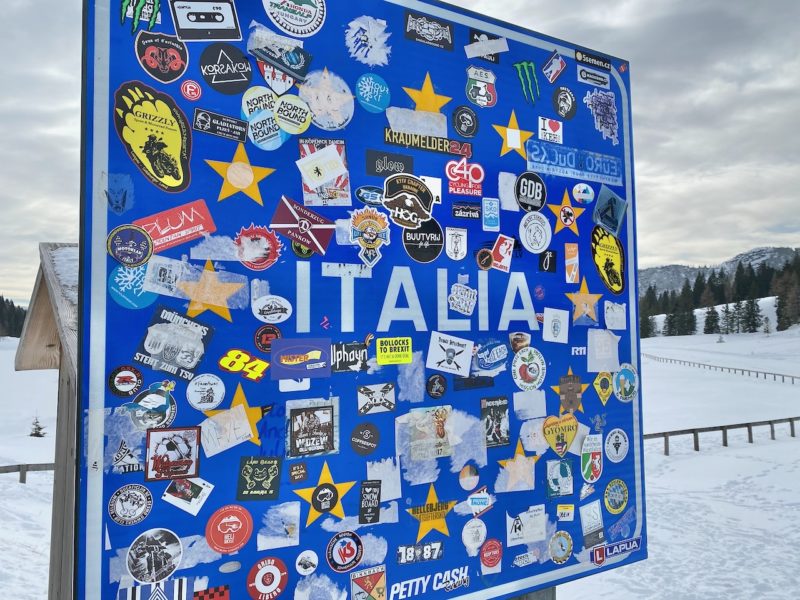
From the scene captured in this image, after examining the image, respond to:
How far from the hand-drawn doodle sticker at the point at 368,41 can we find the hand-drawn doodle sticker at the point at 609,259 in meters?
1.23

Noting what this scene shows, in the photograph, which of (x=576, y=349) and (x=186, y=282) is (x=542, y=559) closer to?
(x=576, y=349)

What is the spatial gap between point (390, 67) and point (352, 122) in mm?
279

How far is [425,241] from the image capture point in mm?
2127

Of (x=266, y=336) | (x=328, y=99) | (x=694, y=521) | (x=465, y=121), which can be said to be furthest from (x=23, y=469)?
(x=694, y=521)

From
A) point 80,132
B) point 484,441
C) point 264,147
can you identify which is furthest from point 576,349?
point 80,132

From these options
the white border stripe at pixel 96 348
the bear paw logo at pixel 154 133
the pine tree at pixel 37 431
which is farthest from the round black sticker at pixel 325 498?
the pine tree at pixel 37 431

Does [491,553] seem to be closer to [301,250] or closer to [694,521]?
[301,250]

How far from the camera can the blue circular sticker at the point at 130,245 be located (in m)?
1.60

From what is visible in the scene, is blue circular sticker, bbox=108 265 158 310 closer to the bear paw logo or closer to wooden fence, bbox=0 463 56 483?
the bear paw logo

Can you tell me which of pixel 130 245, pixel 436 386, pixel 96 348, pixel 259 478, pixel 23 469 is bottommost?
pixel 23 469

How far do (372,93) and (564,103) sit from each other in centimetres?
97

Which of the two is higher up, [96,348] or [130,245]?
[130,245]

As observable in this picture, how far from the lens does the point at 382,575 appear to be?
200 cm

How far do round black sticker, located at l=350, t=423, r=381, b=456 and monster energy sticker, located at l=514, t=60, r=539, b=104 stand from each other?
1.49 metres
